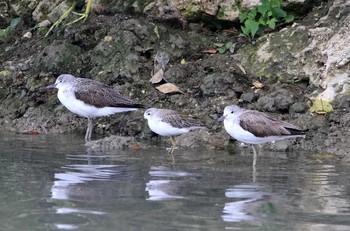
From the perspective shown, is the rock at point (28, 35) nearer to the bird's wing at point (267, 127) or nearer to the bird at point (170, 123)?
the bird at point (170, 123)

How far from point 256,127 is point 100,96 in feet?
10.3

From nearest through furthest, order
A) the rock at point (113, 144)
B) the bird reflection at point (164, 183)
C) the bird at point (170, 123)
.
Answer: the bird reflection at point (164, 183) → the rock at point (113, 144) → the bird at point (170, 123)

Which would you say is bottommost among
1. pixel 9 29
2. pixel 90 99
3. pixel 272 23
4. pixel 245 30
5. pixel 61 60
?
pixel 90 99

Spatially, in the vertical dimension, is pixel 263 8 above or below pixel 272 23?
above

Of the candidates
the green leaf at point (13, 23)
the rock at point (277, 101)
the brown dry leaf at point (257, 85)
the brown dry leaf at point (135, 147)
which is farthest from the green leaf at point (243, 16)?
the green leaf at point (13, 23)

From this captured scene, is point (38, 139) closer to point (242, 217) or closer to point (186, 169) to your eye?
point (186, 169)

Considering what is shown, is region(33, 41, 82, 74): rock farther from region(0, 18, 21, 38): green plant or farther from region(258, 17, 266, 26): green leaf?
region(258, 17, 266, 26): green leaf

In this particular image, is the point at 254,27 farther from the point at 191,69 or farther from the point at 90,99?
the point at 90,99

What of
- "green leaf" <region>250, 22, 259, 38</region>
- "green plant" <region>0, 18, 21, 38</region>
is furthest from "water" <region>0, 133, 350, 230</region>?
"green plant" <region>0, 18, 21, 38</region>

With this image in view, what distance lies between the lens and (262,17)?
48.1 ft

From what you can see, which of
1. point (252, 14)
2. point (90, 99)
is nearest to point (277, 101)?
point (252, 14)

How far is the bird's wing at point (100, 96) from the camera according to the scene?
533 inches

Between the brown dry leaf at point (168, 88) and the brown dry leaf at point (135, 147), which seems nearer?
the brown dry leaf at point (135, 147)

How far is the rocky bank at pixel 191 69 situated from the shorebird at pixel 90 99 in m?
0.35
